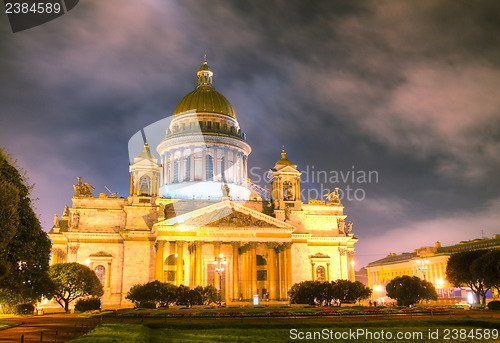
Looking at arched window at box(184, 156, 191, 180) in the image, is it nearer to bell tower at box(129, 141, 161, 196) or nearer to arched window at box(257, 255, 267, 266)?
bell tower at box(129, 141, 161, 196)

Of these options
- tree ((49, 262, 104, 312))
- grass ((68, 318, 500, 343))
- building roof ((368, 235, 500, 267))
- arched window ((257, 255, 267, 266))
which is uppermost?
building roof ((368, 235, 500, 267))

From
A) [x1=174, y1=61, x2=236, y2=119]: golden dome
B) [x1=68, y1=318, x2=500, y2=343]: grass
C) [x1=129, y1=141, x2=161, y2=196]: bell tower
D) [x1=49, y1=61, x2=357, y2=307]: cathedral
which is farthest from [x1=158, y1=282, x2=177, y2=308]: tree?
[x1=174, y1=61, x2=236, y2=119]: golden dome

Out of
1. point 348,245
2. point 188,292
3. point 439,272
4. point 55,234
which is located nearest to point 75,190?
point 55,234

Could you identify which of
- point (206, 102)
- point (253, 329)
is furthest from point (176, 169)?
point (253, 329)

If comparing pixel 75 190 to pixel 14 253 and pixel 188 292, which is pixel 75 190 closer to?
pixel 188 292

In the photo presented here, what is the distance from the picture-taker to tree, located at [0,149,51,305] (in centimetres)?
2912

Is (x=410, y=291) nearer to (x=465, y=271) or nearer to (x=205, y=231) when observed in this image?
(x=465, y=271)

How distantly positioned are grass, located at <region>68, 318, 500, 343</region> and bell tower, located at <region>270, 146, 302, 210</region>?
46.5 metres

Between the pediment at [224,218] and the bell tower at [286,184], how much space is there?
927 cm

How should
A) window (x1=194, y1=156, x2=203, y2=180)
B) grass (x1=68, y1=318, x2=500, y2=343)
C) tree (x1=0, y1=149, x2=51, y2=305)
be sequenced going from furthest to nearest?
window (x1=194, y1=156, x2=203, y2=180), tree (x1=0, y1=149, x2=51, y2=305), grass (x1=68, y1=318, x2=500, y2=343)

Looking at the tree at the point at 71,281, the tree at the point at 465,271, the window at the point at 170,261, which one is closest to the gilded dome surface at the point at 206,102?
the window at the point at 170,261

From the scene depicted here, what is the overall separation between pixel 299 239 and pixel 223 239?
13.7 meters

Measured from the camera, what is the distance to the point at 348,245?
79500 millimetres

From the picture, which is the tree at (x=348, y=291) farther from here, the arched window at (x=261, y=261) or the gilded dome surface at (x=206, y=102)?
the gilded dome surface at (x=206, y=102)
